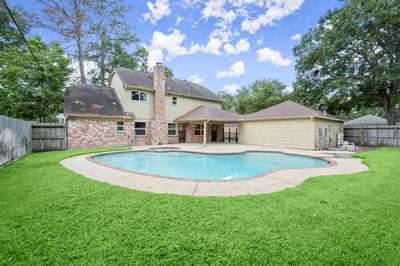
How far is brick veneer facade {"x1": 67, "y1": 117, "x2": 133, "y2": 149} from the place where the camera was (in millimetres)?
13266

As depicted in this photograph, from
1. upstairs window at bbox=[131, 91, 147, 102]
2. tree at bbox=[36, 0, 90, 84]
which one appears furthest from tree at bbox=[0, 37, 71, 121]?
tree at bbox=[36, 0, 90, 84]

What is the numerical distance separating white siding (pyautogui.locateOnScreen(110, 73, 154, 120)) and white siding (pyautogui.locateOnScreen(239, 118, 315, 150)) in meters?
9.08

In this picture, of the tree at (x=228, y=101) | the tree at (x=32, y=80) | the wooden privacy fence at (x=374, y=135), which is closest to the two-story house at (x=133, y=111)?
the tree at (x=32, y=80)

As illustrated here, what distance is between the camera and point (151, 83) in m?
18.4

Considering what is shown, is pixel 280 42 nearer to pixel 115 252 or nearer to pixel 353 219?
pixel 353 219

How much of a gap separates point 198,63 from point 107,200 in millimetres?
23288

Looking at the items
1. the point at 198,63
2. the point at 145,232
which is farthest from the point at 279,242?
the point at 198,63

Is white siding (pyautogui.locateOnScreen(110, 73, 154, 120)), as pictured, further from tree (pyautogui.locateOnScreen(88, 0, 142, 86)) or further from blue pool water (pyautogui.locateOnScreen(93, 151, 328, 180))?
tree (pyautogui.locateOnScreen(88, 0, 142, 86))

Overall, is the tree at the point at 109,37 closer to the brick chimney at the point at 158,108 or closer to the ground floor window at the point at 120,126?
the brick chimney at the point at 158,108

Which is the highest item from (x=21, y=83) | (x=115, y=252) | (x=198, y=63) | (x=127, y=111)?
(x=198, y=63)

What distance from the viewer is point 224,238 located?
97.7 inches

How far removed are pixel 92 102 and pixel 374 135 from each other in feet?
79.9

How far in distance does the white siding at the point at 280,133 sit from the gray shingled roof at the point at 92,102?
35.1ft

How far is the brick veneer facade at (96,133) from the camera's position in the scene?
1327 cm
